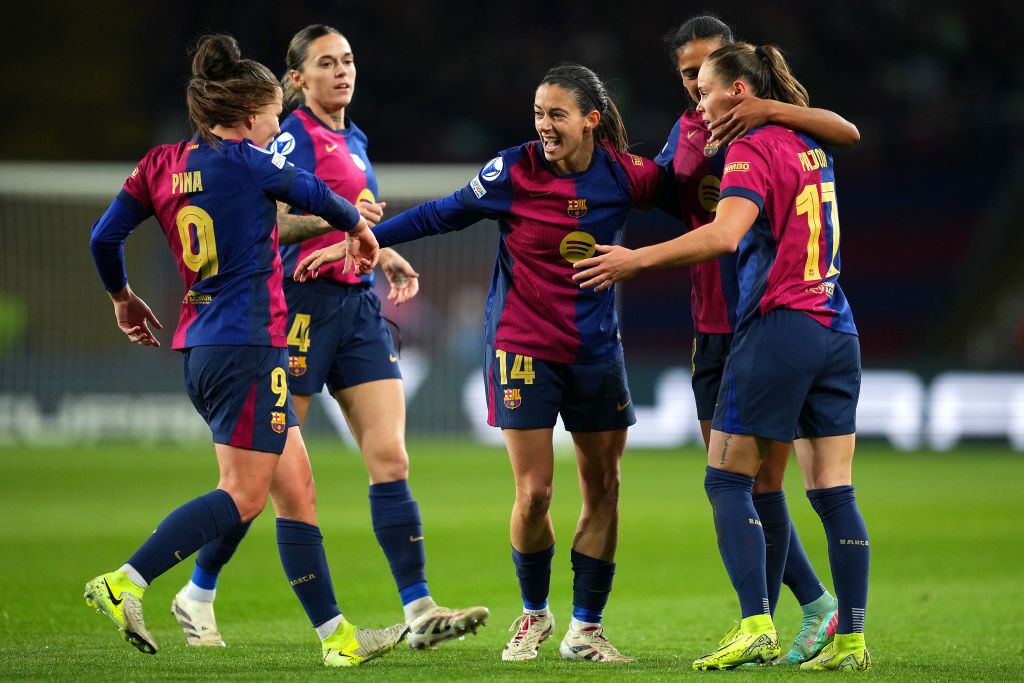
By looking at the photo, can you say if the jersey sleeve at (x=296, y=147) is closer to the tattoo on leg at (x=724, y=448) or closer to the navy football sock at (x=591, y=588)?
the navy football sock at (x=591, y=588)

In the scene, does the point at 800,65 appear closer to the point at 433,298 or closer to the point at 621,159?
the point at 433,298

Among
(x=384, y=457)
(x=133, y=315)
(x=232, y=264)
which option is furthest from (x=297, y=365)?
(x=232, y=264)

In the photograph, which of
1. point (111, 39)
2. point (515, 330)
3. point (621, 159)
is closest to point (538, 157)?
point (621, 159)

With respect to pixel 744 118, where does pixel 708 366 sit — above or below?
below

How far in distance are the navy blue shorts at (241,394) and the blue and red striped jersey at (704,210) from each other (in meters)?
1.57

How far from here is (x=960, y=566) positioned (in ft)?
26.3

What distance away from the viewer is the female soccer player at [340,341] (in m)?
5.33

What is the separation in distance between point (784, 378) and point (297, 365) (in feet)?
6.80

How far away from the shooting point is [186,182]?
4395mm

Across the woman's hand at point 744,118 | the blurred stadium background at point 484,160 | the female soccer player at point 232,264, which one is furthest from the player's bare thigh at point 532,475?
the blurred stadium background at point 484,160

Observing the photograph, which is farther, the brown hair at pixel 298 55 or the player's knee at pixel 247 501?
the brown hair at pixel 298 55

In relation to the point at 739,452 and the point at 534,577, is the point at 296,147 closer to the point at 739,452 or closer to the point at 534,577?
the point at 534,577

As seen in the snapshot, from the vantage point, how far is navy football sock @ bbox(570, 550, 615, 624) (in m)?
4.87

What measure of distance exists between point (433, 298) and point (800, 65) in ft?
25.2
